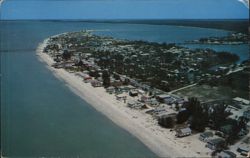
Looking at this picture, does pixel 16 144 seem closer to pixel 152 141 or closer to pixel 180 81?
pixel 152 141

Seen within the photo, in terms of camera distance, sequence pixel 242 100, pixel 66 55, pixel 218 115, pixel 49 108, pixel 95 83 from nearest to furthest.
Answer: pixel 49 108
pixel 218 115
pixel 242 100
pixel 66 55
pixel 95 83

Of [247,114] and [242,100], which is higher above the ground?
[242,100]

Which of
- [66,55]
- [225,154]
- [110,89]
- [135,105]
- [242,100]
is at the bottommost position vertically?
[225,154]

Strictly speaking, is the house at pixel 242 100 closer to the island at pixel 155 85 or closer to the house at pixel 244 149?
the island at pixel 155 85

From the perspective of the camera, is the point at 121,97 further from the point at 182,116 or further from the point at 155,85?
the point at 182,116

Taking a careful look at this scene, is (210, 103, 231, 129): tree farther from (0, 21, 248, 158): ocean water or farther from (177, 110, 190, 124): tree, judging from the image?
(0, 21, 248, 158): ocean water

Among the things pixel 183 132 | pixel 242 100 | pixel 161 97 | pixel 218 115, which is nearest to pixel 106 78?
pixel 161 97
